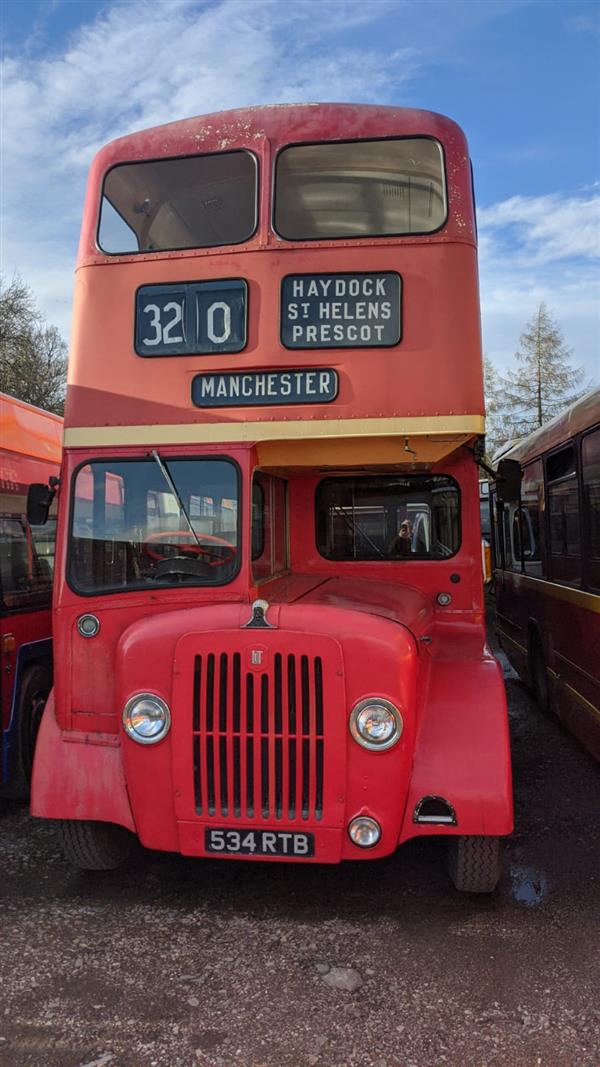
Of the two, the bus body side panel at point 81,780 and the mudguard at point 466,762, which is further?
the bus body side panel at point 81,780

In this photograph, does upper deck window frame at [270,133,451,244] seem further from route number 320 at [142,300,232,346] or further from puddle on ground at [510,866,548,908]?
puddle on ground at [510,866,548,908]

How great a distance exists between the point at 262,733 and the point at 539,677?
5.31 m

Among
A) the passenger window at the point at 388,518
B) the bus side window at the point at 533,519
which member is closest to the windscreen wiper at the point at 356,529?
the passenger window at the point at 388,518

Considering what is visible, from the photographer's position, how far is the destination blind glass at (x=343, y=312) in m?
4.29

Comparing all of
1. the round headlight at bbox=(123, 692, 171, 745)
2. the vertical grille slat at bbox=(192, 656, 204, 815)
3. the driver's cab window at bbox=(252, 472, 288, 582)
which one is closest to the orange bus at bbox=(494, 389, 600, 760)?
the driver's cab window at bbox=(252, 472, 288, 582)

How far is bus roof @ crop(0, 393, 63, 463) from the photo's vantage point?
6.22 meters

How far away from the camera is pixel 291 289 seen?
4324 millimetres

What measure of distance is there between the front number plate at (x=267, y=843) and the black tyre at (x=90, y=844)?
2.82 feet

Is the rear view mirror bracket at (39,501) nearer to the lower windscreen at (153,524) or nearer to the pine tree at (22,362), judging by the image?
the lower windscreen at (153,524)

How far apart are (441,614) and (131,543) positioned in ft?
7.11

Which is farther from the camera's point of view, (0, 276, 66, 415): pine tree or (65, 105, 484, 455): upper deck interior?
(0, 276, 66, 415): pine tree

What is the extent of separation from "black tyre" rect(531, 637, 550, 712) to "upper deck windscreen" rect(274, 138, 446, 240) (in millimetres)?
4950

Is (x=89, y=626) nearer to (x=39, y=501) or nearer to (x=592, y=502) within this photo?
(x=39, y=501)

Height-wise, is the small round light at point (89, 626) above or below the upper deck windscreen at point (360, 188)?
below
